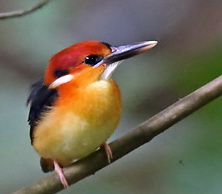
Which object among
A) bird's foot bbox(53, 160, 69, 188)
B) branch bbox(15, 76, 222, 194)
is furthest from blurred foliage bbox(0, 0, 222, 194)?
bird's foot bbox(53, 160, 69, 188)

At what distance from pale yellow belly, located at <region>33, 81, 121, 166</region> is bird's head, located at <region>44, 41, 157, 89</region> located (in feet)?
0.14

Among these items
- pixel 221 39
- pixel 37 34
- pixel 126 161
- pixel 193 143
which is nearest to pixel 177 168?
pixel 193 143

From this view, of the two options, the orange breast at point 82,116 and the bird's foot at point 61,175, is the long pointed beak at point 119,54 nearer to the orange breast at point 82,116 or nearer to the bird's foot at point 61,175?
the orange breast at point 82,116

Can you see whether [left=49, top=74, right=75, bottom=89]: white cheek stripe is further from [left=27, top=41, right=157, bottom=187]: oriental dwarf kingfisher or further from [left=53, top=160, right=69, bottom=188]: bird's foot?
[left=53, top=160, right=69, bottom=188]: bird's foot

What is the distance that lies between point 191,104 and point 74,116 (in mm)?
249

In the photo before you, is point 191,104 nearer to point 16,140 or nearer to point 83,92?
point 83,92

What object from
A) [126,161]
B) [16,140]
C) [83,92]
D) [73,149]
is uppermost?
[83,92]

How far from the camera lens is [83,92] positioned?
167cm

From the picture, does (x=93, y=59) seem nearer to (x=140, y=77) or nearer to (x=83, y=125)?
(x=83, y=125)

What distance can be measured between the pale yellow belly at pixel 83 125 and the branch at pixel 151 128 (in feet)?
0.13

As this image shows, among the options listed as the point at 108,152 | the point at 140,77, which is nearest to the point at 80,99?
the point at 108,152

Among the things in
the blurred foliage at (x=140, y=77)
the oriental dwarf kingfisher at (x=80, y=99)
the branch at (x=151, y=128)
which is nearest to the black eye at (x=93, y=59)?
the oriental dwarf kingfisher at (x=80, y=99)

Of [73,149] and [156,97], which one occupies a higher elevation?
[73,149]

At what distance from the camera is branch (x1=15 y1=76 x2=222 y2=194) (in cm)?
163
